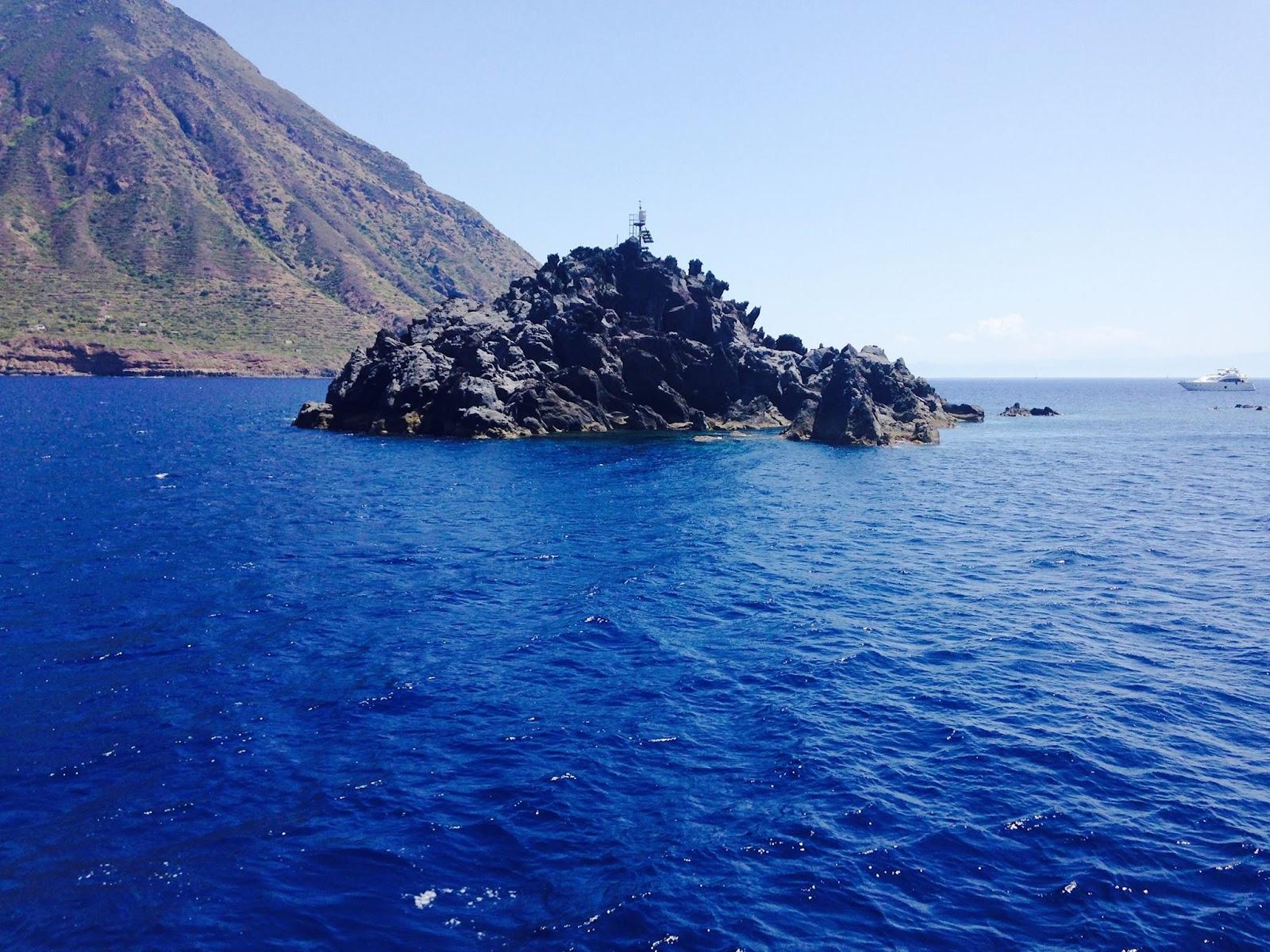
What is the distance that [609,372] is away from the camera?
116750 mm

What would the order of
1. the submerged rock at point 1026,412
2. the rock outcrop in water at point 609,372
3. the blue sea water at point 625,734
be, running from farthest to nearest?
the submerged rock at point 1026,412 → the rock outcrop in water at point 609,372 → the blue sea water at point 625,734

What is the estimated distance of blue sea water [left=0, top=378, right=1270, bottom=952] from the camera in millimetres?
15766

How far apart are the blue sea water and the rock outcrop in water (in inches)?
2171

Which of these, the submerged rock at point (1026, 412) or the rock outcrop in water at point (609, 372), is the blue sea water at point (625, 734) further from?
the submerged rock at point (1026, 412)

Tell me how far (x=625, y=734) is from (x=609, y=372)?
3799 inches

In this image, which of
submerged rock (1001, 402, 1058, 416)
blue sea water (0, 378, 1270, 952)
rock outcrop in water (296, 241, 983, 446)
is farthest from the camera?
submerged rock (1001, 402, 1058, 416)

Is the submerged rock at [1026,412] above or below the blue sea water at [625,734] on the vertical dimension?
above

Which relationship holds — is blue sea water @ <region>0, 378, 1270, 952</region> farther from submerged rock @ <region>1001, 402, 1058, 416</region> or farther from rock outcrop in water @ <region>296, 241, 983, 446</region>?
submerged rock @ <region>1001, 402, 1058, 416</region>

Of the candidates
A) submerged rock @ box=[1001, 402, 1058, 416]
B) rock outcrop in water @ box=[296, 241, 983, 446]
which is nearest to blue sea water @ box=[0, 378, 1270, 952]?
rock outcrop in water @ box=[296, 241, 983, 446]

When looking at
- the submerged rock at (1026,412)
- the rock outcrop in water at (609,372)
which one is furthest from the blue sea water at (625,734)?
the submerged rock at (1026,412)

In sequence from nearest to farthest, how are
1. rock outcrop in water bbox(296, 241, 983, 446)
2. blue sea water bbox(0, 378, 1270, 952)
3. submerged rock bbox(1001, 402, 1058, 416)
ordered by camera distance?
blue sea water bbox(0, 378, 1270, 952) < rock outcrop in water bbox(296, 241, 983, 446) < submerged rock bbox(1001, 402, 1058, 416)

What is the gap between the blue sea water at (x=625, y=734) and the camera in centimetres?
1577

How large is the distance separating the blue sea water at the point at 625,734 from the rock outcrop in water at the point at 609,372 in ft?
181

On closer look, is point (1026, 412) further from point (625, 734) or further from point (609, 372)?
point (625, 734)
